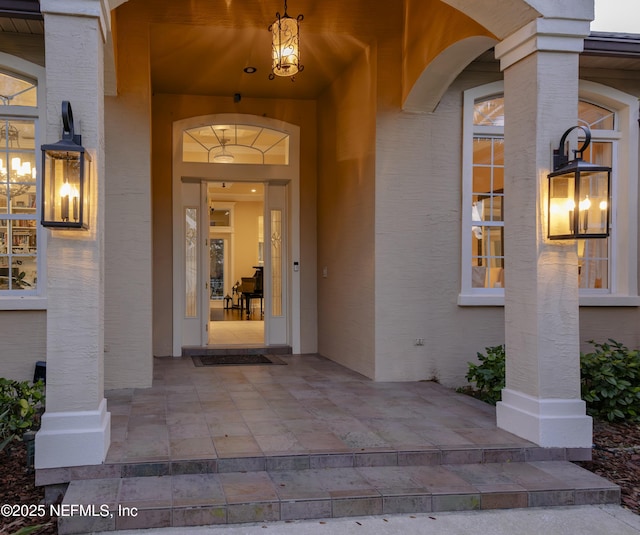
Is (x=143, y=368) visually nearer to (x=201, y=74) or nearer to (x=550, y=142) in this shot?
(x=201, y=74)

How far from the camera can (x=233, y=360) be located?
24.0 feet

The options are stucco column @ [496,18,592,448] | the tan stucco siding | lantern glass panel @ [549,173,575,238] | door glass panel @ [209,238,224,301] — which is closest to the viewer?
lantern glass panel @ [549,173,575,238]

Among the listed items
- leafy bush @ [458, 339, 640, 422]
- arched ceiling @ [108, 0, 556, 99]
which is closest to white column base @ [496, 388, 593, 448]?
leafy bush @ [458, 339, 640, 422]

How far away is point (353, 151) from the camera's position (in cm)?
663

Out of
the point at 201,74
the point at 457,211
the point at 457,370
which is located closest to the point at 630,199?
the point at 457,211

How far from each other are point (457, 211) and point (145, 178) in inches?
125

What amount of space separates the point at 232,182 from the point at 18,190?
274 centimetres

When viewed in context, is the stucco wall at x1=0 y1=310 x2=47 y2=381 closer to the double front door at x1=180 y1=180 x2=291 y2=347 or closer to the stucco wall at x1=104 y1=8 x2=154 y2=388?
the stucco wall at x1=104 y1=8 x2=154 y2=388

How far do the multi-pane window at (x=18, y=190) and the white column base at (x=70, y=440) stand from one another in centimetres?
263

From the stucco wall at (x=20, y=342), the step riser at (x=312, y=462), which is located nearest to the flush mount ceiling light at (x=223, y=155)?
the stucco wall at (x=20, y=342)

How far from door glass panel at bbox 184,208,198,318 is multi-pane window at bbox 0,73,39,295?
2280mm

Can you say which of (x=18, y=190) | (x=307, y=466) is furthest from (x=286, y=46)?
(x=307, y=466)

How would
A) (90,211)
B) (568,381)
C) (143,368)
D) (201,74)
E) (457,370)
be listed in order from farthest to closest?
(201,74)
(457,370)
(143,368)
(568,381)
(90,211)

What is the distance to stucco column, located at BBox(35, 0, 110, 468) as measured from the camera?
3.50 metres
